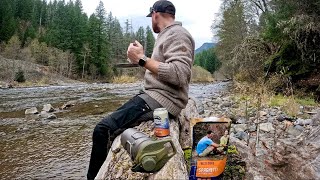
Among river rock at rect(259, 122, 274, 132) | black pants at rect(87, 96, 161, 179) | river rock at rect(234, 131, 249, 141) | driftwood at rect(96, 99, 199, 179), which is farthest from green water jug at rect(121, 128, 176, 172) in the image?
river rock at rect(259, 122, 274, 132)

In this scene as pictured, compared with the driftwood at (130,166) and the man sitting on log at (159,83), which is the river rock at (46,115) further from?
the driftwood at (130,166)

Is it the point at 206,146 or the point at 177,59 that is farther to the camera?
the point at 177,59

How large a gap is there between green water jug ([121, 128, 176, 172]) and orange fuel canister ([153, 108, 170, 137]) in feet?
1.03

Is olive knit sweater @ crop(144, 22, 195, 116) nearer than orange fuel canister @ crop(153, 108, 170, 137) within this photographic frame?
No

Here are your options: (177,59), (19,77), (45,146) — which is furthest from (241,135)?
(19,77)

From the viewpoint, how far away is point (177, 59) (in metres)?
3.22

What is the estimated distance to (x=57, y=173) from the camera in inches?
205

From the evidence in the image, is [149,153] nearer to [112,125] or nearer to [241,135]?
[112,125]

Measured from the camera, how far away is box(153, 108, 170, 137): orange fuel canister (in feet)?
9.05

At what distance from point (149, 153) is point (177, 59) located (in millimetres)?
1224

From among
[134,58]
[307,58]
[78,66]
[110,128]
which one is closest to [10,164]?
[110,128]

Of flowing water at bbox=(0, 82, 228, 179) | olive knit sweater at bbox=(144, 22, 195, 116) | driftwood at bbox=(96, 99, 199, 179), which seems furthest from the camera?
flowing water at bbox=(0, 82, 228, 179)

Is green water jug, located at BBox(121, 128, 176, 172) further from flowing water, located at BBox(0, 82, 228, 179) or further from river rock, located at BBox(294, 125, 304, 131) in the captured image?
river rock, located at BBox(294, 125, 304, 131)

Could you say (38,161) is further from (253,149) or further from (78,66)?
(78,66)
